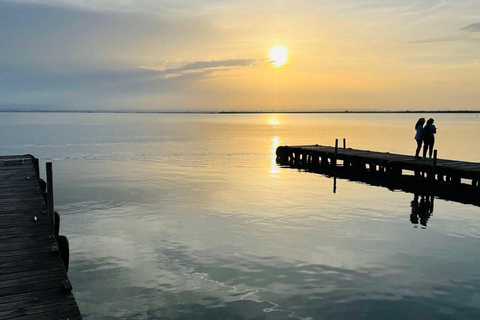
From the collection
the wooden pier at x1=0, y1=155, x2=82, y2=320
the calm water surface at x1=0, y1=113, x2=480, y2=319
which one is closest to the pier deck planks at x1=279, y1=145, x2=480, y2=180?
the calm water surface at x1=0, y1=113, x2=480, y2=319

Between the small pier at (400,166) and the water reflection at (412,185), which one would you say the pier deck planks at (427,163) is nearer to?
the small pier at (400,166)

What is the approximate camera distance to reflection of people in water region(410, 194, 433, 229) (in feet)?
58.3

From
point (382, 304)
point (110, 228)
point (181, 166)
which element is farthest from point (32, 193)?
point (181, 166)

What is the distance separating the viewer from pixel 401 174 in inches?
1147

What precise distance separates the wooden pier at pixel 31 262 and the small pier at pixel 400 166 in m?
Answer: 20.4

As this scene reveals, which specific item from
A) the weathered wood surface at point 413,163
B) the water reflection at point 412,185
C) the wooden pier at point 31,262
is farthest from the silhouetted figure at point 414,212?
the wooden pier at point 31,262

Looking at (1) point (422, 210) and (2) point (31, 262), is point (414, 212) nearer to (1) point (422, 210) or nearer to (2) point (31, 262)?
(1) point (422, 210)

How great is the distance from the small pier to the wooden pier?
66.9ft

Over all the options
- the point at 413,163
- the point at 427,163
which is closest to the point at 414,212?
the point at 427,163

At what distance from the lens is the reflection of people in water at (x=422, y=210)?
58.3 ft

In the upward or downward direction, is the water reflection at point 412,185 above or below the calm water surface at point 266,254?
above

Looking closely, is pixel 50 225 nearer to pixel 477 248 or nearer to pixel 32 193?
pixel 32 193

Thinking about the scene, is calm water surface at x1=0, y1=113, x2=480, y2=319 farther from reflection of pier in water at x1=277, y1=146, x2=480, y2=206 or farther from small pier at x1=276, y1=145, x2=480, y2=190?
small pier at x1=276, y1=145, x2=480, y2=190

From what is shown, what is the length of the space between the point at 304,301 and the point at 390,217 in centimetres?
994
